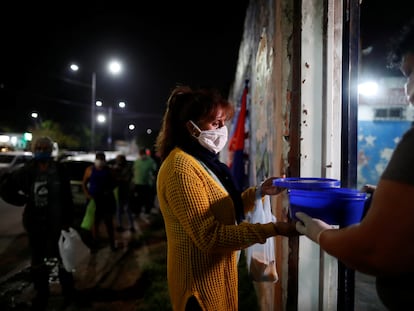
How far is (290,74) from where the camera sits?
2164mm

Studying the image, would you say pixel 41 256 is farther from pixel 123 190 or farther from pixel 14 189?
pixel 123 190

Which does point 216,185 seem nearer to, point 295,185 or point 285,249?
point 295,185

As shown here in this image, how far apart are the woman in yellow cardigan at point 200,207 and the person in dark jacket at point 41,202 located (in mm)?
2459

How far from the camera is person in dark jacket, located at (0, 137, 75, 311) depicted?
3754 millimetres

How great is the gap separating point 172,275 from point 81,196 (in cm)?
A: 1018

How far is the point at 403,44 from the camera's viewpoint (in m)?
1.26

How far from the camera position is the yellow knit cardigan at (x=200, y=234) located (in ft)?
5.06

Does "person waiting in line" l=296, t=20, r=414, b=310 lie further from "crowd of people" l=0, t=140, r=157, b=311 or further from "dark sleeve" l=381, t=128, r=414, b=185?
"crowd of people" l=0, t=140, r=157, b=311

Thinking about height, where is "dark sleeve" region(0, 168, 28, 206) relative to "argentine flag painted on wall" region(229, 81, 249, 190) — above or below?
below

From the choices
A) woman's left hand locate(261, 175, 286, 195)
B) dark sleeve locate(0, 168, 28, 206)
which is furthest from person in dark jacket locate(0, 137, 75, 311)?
woman's left hand locate(261, 175, 286, 195)

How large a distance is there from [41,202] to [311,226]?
11.3 ft

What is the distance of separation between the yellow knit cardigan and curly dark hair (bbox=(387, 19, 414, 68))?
90 centimetres

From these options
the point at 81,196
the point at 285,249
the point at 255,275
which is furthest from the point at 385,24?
the point at 81,196

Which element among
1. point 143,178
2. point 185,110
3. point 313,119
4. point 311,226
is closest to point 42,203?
point 185,110
